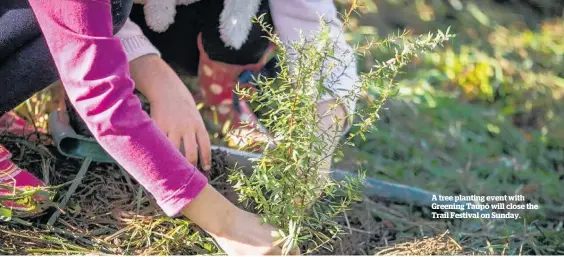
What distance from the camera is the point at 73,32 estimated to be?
4.65ft

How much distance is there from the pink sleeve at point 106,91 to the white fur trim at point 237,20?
1.99 ft

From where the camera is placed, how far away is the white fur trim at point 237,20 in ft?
6.64

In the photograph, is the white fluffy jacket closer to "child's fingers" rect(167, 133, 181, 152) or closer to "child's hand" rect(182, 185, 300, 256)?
"child's fingers" rect(167, 133, 181, 152)

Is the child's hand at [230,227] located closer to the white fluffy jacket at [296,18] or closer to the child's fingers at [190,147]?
the child's fingers at [190,147]

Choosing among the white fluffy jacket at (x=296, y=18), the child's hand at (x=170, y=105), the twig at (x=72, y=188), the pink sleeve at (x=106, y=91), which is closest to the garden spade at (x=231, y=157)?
the twig at (x=72, y=188)

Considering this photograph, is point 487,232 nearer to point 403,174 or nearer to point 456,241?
point 456,241

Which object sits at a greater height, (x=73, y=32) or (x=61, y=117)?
(x=73, y=32)

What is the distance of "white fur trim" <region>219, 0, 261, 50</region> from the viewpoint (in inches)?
79.6

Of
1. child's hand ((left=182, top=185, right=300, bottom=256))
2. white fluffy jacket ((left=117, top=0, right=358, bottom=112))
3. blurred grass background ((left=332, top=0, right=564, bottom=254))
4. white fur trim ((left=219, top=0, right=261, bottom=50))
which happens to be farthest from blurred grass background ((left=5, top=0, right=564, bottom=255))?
white fur trim ((left=219, top=0, right=261, bottom=50))

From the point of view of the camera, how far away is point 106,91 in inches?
55.1

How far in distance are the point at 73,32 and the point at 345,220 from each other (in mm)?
850

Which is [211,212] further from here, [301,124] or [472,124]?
[472,124]

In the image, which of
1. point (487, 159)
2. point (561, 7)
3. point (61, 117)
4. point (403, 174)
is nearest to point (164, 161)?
point (61, 117)

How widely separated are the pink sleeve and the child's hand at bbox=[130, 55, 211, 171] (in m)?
0.22
